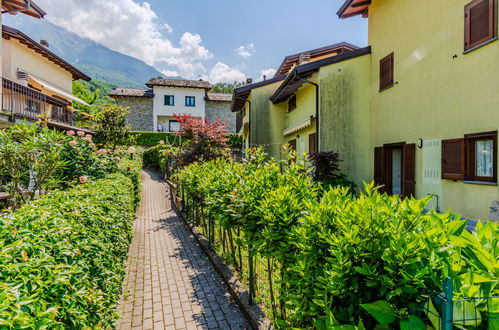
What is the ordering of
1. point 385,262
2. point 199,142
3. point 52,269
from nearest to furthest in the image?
point 385,262, point 52,269, point 199,142

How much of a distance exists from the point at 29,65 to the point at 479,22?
31.2 metres

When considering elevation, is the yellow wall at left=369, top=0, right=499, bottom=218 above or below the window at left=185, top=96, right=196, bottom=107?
below

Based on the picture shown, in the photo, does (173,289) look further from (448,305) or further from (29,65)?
(29,65)

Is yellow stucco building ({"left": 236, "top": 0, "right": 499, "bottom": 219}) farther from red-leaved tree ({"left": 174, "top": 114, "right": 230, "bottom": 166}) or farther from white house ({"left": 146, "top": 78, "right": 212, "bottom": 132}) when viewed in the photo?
white house ({"left": 146, "top": 78, "right": 212, "bottom": 132})

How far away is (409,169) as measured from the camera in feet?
37.4

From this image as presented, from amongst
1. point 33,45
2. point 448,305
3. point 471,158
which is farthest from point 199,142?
point 33,45

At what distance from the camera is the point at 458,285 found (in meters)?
1.57

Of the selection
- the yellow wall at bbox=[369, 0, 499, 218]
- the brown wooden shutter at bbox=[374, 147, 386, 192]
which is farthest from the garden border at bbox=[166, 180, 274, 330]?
the brown wooden shutter at bbox=[374, 147, 386, 192]

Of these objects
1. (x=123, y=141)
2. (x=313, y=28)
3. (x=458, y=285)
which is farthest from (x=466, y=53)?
(x=123, y=141)

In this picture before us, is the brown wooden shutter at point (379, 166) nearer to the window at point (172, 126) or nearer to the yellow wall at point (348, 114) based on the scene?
the yellow wall at point (348, 114)

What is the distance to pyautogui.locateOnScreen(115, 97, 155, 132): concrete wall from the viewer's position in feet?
157

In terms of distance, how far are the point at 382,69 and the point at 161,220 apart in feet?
44.2

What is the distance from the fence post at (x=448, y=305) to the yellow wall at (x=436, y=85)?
8.55 metres

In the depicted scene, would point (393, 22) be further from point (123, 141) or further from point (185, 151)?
point (123, 141)
